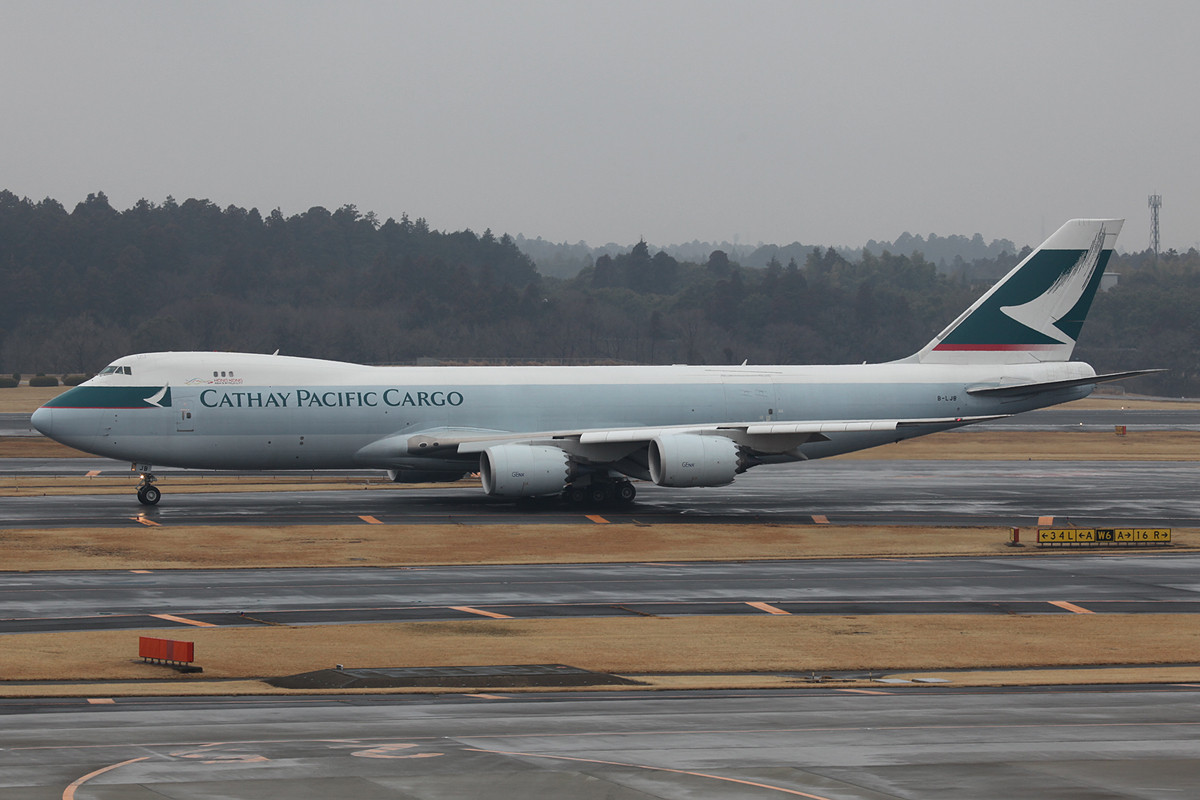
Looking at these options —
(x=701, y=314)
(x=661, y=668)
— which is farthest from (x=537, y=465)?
(x=701, y=314)

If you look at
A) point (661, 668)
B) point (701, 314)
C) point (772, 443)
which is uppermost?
point (701, 314)

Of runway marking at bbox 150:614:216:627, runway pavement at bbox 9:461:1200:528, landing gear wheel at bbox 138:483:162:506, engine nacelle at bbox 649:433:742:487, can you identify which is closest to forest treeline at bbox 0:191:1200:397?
runway pavement at bbox 9:461:1200:528

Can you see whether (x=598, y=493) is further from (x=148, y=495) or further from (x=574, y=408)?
(x=148, y=495)

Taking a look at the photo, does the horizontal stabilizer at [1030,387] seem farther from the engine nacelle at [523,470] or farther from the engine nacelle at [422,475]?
the engine nacelle at [422,475]

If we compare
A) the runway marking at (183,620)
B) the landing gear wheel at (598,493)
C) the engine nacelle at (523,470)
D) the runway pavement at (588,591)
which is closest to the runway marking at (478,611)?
the runway pavement at (588,591)

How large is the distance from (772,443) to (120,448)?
73.1 feet

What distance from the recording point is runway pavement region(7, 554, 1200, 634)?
30.4m

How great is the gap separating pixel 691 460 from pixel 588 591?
1402cm

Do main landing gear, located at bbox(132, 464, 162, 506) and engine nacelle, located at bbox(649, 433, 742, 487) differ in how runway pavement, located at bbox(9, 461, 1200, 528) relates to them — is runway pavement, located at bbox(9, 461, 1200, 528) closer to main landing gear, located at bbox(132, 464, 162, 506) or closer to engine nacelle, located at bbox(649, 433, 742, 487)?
main landing gear, located at bbox(132, 464, 162, 506)

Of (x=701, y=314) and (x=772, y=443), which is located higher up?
(x=701, y=314)

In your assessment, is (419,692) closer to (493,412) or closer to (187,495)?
(493,412)

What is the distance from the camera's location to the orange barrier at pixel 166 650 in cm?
2388

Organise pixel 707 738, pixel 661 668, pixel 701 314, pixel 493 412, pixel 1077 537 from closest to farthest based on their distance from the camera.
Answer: pixel 707 738
pixel 661 668
pixel 1077 537
pixel 493 412
pixel 701 314

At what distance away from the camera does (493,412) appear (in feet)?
167
